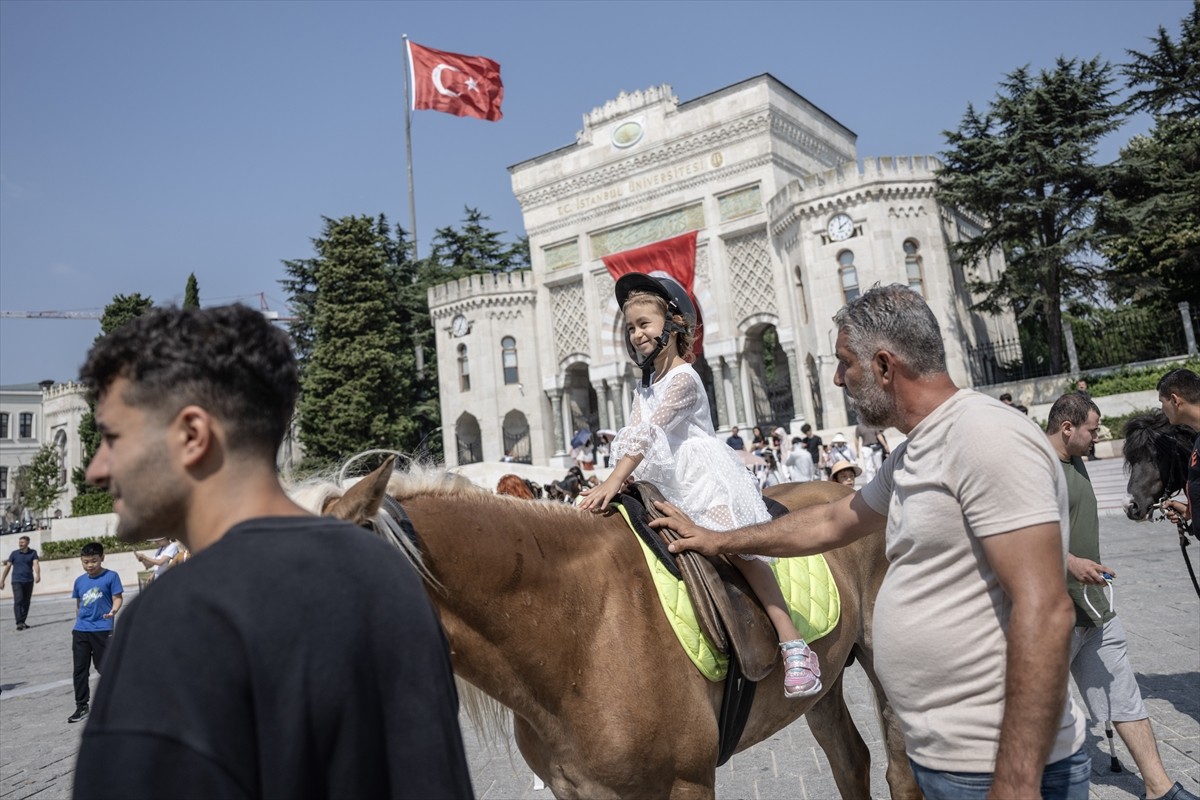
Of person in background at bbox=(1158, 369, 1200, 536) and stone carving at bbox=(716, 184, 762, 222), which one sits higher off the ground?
stone carving at bbox=(716, 184, 762, 222)

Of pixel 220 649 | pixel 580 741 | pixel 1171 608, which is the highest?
pixel 220 649

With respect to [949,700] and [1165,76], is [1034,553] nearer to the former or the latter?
[949,700]

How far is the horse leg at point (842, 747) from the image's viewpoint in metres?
3.93

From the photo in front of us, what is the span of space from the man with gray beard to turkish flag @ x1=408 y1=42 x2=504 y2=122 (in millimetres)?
38558

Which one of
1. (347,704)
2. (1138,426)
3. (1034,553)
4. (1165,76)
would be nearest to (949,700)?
(1034,553)

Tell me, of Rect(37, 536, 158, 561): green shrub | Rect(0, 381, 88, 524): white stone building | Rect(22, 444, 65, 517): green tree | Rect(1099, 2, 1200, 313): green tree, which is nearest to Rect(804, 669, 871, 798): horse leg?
Rect(1099, 2, 1200, 313): green tree

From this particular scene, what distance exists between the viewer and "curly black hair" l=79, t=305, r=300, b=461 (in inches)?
47.6

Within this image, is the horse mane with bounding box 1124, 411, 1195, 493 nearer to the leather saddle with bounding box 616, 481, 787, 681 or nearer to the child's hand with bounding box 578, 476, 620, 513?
the leather saddle with bounding box 616, 481, 787, 681

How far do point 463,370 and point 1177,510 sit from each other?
115 ft

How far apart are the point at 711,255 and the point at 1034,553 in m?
32.3

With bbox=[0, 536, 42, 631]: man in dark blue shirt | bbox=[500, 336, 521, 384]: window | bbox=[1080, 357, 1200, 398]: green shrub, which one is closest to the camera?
bbox=[0, 536, 42, 631]: man in dark blue shirt

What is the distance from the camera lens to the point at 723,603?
113 inches

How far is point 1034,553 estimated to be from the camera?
1789 mm

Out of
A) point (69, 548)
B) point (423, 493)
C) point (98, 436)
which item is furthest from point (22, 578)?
point (98, 436)
